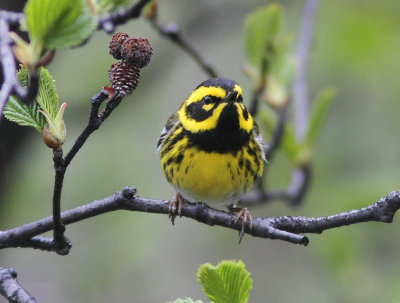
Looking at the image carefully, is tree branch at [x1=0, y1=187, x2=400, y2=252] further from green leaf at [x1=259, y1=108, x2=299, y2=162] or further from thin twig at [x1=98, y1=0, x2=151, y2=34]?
green leaf at [x1=259, y1=108, x2=299, y2=162]

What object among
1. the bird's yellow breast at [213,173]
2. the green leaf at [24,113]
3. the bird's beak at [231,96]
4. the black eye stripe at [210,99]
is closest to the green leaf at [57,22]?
the green leaf at [24,113]

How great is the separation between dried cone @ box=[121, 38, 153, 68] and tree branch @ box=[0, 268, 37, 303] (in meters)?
0.79

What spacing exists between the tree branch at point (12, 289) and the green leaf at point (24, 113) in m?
0.53

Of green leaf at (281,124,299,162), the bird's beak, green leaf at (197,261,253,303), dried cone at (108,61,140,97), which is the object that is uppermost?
green leaf at (281,124,299,162)

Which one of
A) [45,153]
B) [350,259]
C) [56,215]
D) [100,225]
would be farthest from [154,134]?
[56,215]

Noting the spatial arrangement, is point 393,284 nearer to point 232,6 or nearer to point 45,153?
point 232,6

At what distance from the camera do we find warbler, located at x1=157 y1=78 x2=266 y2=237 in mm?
3600

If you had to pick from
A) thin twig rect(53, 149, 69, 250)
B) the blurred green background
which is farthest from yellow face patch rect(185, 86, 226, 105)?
thin twig rect(53, 149, 69, 250)

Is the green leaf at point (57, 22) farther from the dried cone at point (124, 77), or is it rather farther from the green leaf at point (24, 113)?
the green leaf at point (24, 113)

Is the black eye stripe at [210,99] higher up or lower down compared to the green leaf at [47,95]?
higher up

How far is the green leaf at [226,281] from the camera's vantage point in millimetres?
1639

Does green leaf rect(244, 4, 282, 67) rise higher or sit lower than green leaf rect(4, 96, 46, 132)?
higher

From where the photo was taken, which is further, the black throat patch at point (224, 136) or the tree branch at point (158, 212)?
the black throat patch at point (224, 136)

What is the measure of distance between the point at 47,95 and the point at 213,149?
6.41 ft
